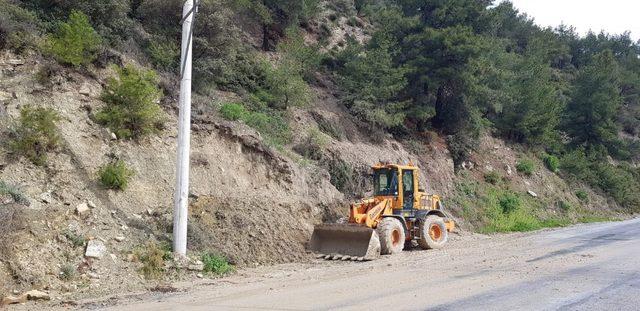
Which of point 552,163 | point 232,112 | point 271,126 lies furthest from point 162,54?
point 552,163

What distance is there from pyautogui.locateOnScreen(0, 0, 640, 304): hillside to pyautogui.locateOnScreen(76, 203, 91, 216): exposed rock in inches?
1.1

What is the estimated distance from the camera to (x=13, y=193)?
11461 mm

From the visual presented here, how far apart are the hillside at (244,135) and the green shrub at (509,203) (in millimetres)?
181

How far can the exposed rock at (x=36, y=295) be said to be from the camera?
9828 millimetres

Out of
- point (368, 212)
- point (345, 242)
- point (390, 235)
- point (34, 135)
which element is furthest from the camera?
point (368, 212)

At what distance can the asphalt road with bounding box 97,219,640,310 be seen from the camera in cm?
902

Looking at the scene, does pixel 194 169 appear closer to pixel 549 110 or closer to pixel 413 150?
pixel 413 150

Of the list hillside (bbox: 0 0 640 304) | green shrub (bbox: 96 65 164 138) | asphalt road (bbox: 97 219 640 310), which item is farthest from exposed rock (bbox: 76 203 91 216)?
asphalt road (bbox: 97 219 640 310)

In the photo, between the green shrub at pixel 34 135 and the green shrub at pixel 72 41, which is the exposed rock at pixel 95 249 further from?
the green shrub at pixel 72 41

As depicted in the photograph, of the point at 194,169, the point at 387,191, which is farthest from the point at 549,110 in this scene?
the point at 194,169

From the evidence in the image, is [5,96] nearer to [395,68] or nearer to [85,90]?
[85,90]

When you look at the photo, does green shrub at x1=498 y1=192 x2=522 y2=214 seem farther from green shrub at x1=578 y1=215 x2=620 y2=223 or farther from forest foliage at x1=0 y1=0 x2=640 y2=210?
green shrub at x1=578 y1=215 x2=620 y2=223

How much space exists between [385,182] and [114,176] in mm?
8577

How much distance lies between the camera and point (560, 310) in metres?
8.28
